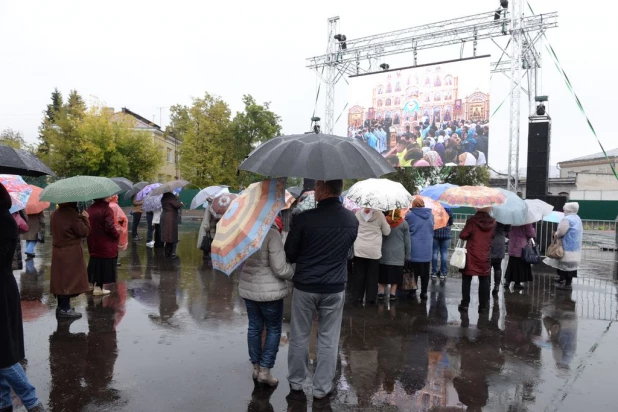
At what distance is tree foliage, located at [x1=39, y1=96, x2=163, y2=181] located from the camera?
28.8 metres

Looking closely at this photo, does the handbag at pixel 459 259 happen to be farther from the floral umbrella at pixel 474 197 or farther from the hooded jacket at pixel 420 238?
the floral umbrella at pixel 474 197

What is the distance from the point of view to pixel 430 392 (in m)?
4.16

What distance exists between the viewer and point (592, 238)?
1862 cm

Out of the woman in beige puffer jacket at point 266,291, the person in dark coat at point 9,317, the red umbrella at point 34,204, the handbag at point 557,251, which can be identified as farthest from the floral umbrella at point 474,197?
the red umbrella at point 34,204

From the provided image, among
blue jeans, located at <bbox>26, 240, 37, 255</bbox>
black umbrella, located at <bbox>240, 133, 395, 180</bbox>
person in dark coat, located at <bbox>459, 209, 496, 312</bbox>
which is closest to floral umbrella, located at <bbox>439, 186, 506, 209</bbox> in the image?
person in dark coat, located at <bbox>459, 209, 496, 312</bbox>

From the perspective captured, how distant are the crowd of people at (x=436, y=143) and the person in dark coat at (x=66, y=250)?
17.4 metres

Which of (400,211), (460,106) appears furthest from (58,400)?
(460,106)

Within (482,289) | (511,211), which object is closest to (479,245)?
(482,289)

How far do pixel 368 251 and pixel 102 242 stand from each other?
3.82 m

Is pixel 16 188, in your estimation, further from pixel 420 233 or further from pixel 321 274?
pixel 420 233

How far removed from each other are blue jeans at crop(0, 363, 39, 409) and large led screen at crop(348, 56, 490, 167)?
54.0 feet

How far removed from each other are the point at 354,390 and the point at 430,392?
66 cm

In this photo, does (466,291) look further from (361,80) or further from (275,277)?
(361,80)

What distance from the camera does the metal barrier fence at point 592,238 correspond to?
527 inches
